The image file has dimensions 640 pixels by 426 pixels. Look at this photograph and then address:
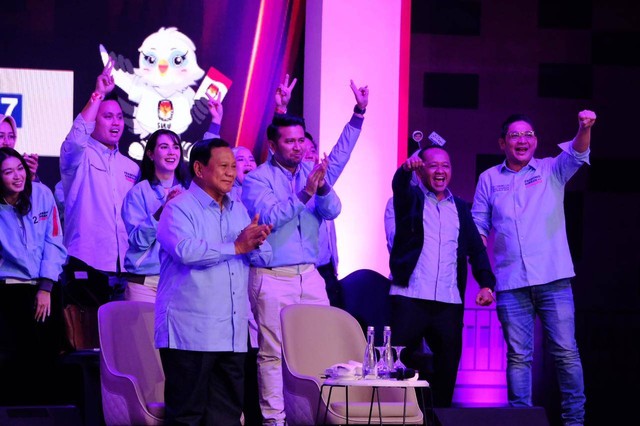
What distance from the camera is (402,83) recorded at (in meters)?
6.80

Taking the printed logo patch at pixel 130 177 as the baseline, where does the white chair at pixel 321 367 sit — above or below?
below

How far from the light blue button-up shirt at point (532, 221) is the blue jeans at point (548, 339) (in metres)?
0.09

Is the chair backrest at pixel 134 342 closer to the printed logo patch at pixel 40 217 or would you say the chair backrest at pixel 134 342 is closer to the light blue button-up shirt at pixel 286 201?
the light blue button-up shirt at pixel 286 201

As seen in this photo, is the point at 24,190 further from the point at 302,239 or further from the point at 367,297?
the point at 367,297

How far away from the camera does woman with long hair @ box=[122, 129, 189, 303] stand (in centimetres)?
491

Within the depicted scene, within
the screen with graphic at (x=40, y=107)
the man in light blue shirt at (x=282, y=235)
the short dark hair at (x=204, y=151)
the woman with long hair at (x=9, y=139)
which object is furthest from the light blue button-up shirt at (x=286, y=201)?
the screen with graphic at (x=40, y=107)

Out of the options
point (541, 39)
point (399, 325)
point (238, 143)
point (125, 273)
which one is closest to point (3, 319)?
point (125, 273)

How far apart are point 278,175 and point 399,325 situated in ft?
3.35

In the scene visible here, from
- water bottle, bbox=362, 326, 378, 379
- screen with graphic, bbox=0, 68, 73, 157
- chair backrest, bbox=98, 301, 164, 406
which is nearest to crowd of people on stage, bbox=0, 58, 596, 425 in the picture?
chair backrest, bbox=98, 301, 164, 406

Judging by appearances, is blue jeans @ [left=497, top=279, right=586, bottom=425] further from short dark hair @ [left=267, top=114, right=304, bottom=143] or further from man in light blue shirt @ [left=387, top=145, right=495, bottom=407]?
short dark hair @ [left=267, top=114, right=304, bottom=143]

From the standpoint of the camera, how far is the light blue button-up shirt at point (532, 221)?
17.3 feet

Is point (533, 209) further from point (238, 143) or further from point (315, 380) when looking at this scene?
point (238, 143)

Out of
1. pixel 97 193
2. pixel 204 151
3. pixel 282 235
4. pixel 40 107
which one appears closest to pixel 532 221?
pixel 282 235

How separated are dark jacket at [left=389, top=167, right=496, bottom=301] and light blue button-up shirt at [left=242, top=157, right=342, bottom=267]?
464 millimetres
